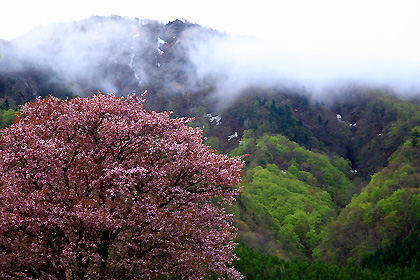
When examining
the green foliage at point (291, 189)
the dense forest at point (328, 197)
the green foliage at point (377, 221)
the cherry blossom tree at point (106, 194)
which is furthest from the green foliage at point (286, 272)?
the green foliage at point (291, 189)

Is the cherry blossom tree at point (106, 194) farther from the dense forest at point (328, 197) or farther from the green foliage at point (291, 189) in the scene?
the green foliage at point (291, 189)

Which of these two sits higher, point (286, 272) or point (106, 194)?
point (286, 272)

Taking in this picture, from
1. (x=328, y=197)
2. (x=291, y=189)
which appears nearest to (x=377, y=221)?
(x=291, y=189)

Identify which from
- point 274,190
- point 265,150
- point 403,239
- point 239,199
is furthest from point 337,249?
point 265,150

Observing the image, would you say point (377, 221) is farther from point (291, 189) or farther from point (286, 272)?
point (291, 189)

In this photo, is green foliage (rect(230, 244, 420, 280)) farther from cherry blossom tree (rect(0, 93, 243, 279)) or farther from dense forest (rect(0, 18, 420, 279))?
cherry blossom tree (rect(0, 93, 243, 279))

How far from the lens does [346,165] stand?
167 m

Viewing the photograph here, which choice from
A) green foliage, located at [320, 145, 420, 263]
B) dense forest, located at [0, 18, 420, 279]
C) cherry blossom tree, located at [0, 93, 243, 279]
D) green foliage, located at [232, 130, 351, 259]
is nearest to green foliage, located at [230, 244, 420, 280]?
dense forest, located at [0, 18, 420, 279]

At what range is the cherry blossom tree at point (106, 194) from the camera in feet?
46.4

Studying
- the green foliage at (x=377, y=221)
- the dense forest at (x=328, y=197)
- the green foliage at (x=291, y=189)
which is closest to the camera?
the dense forest at (x=328, y=197)

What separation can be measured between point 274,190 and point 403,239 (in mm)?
54220

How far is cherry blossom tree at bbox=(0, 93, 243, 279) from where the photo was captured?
14133 millimetres

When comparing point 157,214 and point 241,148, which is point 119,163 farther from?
point 241,148

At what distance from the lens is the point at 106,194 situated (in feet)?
50.5
